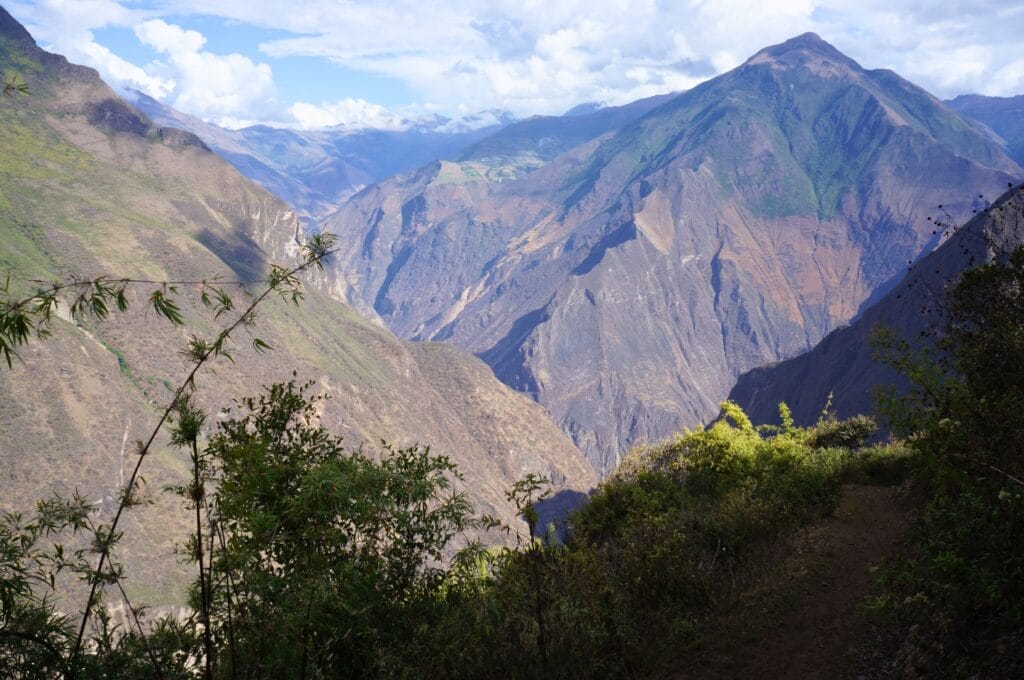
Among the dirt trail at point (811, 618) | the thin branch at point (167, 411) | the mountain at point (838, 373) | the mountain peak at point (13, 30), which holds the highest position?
the mountain peak at point (13, 30)

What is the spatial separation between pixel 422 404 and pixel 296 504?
13236cm

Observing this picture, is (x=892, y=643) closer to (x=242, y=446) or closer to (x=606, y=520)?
(x=242, y=446)

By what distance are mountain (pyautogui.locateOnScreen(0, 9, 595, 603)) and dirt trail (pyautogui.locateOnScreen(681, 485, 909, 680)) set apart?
130ft

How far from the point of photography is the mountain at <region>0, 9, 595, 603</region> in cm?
6550

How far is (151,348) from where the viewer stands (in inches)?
3590

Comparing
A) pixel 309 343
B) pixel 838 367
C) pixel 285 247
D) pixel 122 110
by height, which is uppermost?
pixel 122 110

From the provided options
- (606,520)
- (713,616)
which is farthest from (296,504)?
(606,520)

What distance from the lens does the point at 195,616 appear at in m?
5.95

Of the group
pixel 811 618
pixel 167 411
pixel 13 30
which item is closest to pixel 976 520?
pixel 811 618

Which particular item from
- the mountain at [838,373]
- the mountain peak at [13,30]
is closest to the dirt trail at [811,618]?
the mountain at [838,373]

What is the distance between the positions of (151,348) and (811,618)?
98.6m

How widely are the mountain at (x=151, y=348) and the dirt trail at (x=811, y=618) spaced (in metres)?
39.8

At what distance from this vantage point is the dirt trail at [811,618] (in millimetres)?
8055

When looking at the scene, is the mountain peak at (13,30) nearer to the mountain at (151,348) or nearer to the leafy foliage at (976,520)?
the mountain at (151,348)
